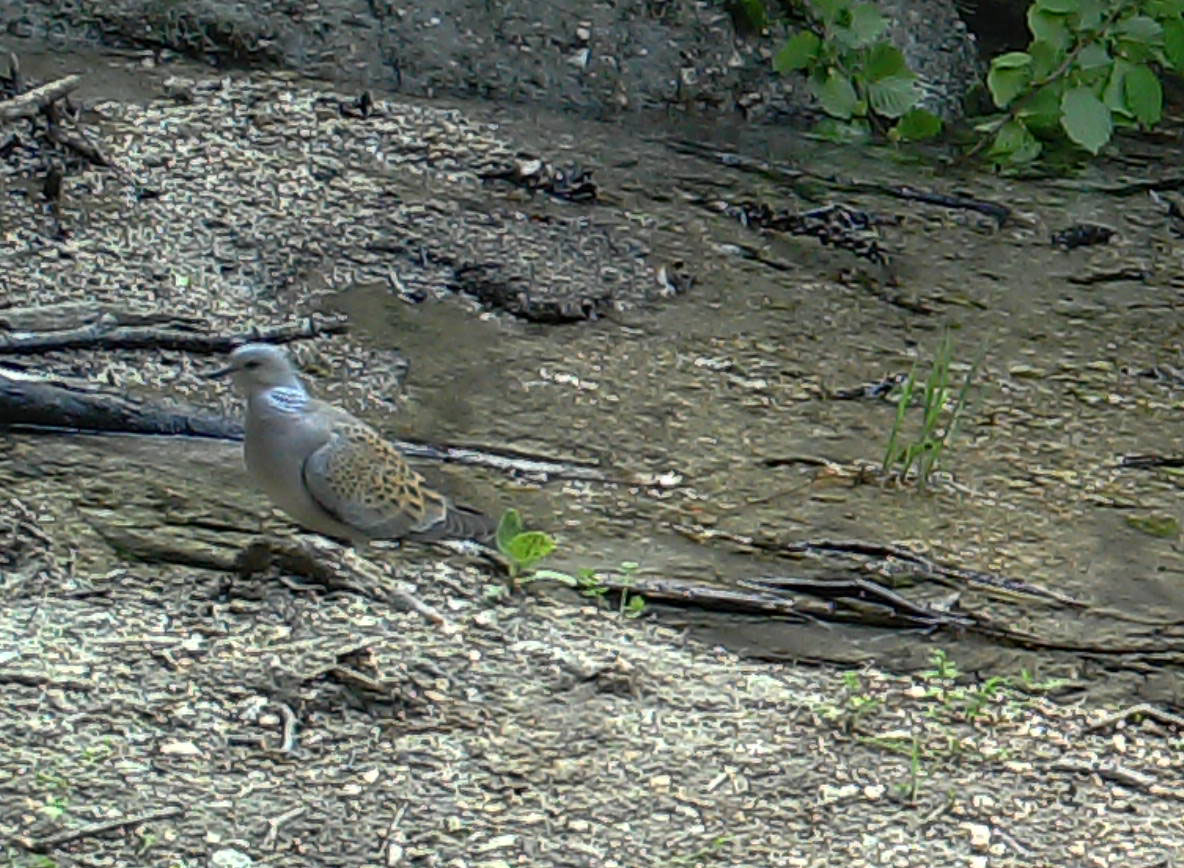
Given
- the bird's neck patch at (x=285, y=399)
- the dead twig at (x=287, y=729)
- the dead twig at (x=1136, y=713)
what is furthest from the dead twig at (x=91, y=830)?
the dead twig at (x=1136, y=713)

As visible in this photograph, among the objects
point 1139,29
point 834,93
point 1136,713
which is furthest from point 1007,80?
point 1136,713

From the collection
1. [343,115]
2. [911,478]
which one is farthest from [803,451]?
[343,115]

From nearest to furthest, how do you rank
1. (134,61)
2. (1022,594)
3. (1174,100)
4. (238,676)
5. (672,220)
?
(238,676), (1022,594), (672,220), (134,61), (1174,100)

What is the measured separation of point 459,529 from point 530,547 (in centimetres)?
25

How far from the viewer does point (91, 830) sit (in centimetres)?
355

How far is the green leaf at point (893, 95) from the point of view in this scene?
874 centimetres

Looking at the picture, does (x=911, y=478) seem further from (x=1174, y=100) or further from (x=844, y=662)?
(x=1174, y=100)

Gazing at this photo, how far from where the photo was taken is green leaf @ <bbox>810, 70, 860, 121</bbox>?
8703 mm

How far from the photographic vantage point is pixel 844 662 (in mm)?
4637

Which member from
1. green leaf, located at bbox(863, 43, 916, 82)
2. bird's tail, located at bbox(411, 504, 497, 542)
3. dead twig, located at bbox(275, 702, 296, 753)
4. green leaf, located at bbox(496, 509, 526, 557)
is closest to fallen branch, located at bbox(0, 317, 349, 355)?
bird's tail, located at bbox(411, 504, 497, 542)

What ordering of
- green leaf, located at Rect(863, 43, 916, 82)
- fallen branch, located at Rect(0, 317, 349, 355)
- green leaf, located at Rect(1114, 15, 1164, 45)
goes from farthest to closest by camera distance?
green leaf, located at Rect(863, 43, 916, 82) → green leaf, located at Rect(1114, 15, 1164, 45) → fallen branch, located at Rect(0, 317, 349, 355)

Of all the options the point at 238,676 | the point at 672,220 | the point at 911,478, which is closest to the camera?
the point at 238,676

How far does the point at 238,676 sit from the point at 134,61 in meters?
4.67

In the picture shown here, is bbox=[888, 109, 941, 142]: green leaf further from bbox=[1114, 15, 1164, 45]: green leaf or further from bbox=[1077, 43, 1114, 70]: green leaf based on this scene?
bbox=[1114, 15, 1164, 45]: green leaf
